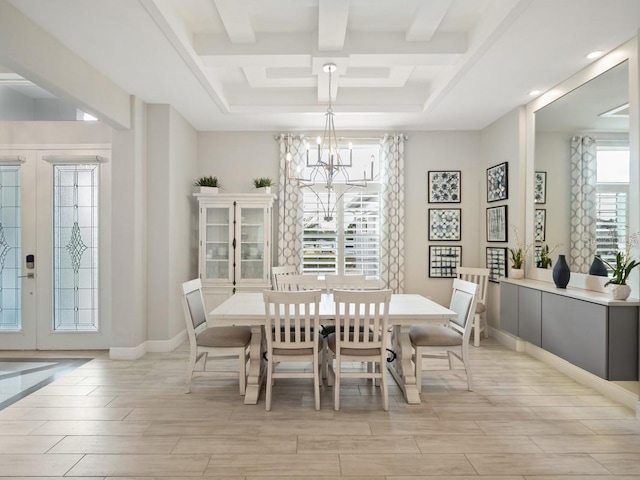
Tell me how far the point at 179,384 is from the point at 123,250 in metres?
1.62

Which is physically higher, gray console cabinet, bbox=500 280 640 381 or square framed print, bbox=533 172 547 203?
square framed print, bbox=533 172 547 203

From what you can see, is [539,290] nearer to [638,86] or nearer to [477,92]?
[638,86]

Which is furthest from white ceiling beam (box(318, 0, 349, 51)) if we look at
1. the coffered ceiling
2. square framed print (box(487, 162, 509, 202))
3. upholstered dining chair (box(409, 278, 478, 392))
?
square framed print (box(487, 162, 509, 202))

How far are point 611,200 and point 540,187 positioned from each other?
978mm

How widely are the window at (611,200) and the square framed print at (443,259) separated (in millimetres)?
2199

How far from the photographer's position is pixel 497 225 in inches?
195

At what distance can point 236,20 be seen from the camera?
3115 mm

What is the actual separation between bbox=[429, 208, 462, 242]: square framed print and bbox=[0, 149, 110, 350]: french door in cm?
426

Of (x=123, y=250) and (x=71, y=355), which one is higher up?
(x=123, y=250)

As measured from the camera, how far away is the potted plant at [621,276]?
2.86 meters

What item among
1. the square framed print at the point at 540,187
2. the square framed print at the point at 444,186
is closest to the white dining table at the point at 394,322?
the square framed print at the point at 540,187

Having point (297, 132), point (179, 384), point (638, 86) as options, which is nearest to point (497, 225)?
point (638, 86)

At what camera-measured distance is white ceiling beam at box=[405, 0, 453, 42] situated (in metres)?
2.92

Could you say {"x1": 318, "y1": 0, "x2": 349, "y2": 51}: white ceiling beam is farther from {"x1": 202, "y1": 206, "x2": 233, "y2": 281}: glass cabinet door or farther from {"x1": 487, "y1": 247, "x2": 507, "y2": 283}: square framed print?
{"x1": 487, "y1": 247, "x2": 507, "y2": 283}: square framed print
